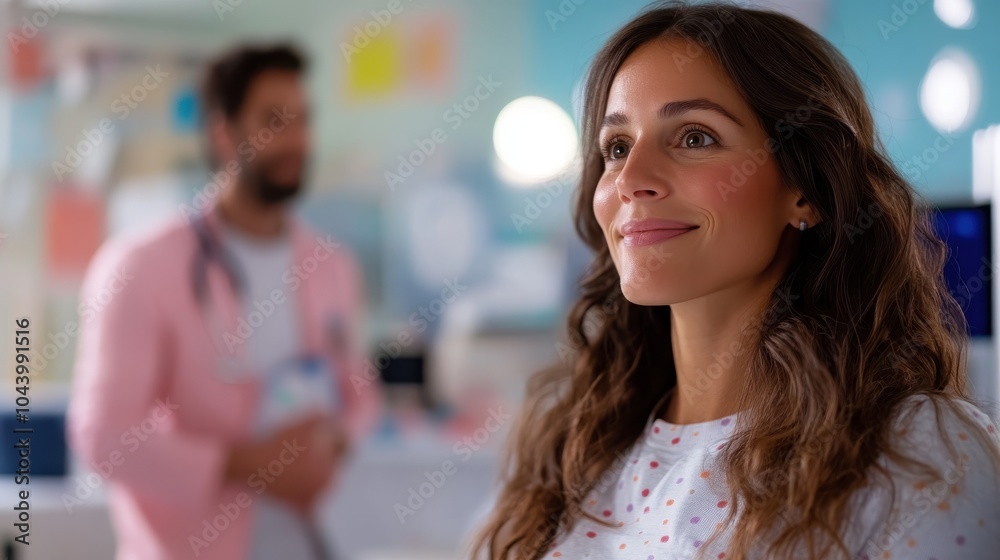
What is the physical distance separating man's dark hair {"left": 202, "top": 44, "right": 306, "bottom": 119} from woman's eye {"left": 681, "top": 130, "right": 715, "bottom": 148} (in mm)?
1616

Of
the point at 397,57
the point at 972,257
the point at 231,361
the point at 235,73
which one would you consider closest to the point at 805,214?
the point at 972,257

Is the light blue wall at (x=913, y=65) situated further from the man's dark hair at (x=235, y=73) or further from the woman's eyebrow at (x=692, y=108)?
the woman's eyebrow at (x=692, y=108)

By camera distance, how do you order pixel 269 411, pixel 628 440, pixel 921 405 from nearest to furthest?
pixel 921 405 < pixel 628 440 < pixel 269 411

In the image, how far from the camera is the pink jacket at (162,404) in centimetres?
209

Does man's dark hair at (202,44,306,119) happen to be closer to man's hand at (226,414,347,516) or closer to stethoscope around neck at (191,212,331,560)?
stethoscope around neck at (191,212,331,560)

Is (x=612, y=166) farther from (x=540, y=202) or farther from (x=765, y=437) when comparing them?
(x=540, y=202)

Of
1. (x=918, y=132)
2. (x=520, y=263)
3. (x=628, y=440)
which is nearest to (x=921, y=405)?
(x=628, y=440)

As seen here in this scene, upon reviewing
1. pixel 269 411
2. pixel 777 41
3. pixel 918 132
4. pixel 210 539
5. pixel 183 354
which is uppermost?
pixel 777 41

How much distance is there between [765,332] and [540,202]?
2319mm

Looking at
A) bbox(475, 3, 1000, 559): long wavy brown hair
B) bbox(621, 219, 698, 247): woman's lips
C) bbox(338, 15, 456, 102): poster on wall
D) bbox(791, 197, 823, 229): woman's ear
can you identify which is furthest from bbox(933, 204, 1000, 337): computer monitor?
bbox(338, 15, 456, 102): poster on wall

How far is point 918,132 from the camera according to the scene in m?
2.71

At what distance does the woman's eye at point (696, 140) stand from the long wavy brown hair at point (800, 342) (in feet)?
0.21

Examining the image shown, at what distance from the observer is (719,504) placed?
41.0 inches

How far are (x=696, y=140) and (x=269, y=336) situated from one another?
5.06ft
